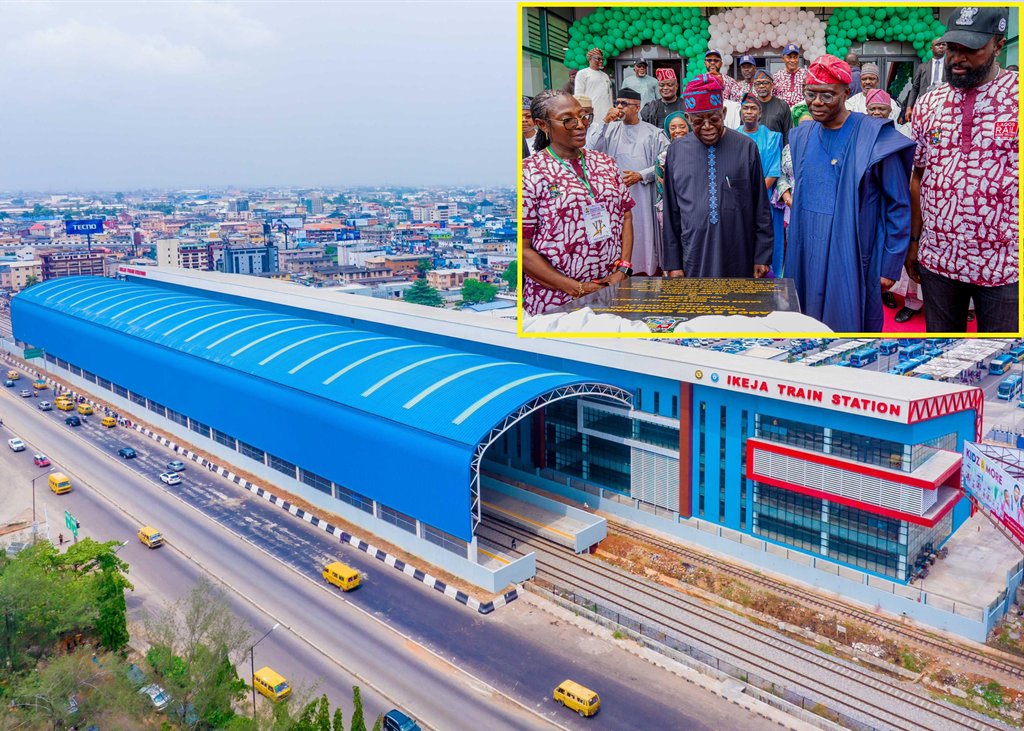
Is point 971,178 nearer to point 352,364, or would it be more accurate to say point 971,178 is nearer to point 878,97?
point 878,97

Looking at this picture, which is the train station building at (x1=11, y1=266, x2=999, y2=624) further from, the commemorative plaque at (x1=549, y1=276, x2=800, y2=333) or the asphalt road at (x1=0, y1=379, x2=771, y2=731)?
the commemorative plaque at (x1=549, y1=276, x2=800, y2=333)

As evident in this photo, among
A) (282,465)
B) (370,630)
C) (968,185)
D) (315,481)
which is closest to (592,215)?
(968,185)

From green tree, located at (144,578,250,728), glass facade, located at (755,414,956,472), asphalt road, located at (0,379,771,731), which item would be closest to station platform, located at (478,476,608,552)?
asphalt road, located at (0,379,771,731)

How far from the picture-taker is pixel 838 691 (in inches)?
822

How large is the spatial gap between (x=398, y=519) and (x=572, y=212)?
20.7 m

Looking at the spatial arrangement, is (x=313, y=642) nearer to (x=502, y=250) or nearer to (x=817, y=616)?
(x=817, y=616)

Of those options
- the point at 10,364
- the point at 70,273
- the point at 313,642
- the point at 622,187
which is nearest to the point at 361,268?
the point at 70,273

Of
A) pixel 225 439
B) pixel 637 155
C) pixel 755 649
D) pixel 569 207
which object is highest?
pixel 637 155

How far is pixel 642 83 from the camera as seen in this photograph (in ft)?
29.9

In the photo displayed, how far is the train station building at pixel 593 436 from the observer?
2497 centimetres

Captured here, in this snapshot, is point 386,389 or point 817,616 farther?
point 386,389

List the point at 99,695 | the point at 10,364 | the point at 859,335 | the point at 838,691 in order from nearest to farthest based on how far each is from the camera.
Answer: the point at 859,335
the point at 99,695
the point at 838,691
the point at 10,364

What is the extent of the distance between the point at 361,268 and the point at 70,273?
3220 cm

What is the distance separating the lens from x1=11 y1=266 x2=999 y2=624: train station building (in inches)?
983
